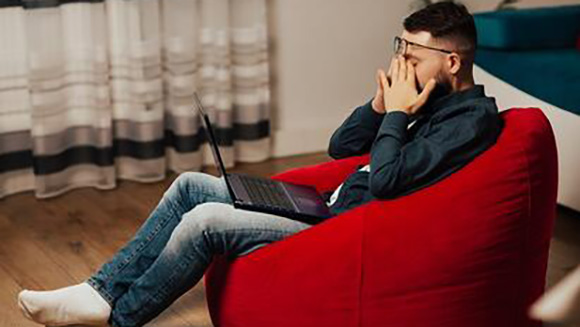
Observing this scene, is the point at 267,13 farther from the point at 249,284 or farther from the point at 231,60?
the point at 249,284

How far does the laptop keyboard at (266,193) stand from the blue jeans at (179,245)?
0.05 metres

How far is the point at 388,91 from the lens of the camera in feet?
7.67

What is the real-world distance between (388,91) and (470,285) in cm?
49

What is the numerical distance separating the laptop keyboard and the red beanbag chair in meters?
0.13

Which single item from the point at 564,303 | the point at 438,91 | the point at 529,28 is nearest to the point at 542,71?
the point at 529,28

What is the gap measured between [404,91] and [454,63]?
5.2 inches

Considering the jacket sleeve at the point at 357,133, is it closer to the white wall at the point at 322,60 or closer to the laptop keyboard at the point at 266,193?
the laptop keyboard at the point at 266,193

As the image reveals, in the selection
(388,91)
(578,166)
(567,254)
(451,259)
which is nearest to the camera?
(451,259)

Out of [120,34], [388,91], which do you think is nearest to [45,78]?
[120,34]

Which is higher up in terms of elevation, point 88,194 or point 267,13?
point 267,13

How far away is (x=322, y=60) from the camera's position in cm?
427

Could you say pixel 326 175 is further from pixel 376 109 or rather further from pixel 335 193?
pixel 376 109

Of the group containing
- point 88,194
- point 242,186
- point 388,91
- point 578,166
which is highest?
point 388,91

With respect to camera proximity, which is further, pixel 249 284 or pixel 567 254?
pixel 567 254
